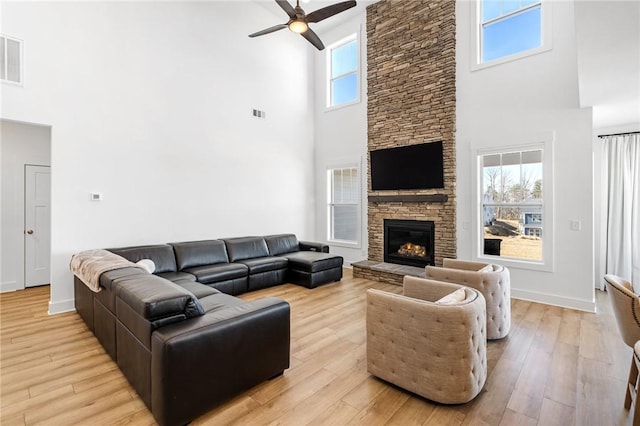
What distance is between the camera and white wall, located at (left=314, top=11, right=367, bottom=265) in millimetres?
6605

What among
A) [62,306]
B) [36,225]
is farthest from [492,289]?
[36,225]

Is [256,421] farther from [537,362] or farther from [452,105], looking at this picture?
A: [452,105]

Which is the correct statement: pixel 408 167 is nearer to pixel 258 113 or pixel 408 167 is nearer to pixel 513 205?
pixel 513 205

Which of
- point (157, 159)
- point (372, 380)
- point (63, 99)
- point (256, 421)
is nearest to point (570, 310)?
point (372, 380)

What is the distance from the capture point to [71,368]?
2.63 meters

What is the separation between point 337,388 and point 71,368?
2.36 m

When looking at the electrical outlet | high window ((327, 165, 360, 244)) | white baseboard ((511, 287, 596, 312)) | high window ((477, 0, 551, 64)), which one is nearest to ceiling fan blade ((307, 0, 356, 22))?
high window ((477, 0, 551, 64))

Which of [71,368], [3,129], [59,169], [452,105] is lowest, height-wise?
[71,368]

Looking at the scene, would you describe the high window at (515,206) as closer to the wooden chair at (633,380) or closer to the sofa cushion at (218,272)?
the wooden chair at (633,380)

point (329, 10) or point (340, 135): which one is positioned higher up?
point (329, 10)

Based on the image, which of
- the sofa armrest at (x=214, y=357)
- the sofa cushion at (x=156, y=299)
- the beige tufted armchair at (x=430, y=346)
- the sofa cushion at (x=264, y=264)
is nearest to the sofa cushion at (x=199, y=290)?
the sofa cushion at (x=156, y=299)

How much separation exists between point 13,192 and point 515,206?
830 cm

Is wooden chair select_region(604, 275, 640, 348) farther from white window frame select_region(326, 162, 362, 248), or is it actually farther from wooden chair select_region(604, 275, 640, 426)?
white window frame select_region(326, 162, 362, 248)

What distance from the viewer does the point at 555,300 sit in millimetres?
4297
